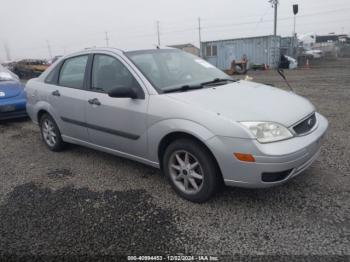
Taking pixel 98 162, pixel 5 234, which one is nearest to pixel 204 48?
pixel 98 162

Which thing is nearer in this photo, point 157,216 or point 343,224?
point 343,224

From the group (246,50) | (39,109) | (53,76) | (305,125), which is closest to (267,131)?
(305,125)

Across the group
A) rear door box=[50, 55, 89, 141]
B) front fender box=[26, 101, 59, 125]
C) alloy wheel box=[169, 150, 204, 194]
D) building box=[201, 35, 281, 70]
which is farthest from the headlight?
building box=[201, 35, 281, 70]

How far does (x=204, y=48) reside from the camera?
28.1 metres

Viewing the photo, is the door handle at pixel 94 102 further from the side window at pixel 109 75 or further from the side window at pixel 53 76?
the side window at pixel 53 76

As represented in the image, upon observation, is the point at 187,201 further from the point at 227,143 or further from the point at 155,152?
the point at 227,143

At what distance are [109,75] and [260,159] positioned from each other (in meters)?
2.23

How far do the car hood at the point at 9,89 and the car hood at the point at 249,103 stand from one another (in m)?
5.65

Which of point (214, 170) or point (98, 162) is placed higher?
point (214, 170)

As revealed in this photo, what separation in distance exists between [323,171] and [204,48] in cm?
2535

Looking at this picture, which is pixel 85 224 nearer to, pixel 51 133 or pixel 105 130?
pixel 105 130

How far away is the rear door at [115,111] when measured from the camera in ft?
12.0

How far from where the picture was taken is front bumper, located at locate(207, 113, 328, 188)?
2873 millimetres

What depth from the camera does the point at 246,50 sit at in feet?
85.7
